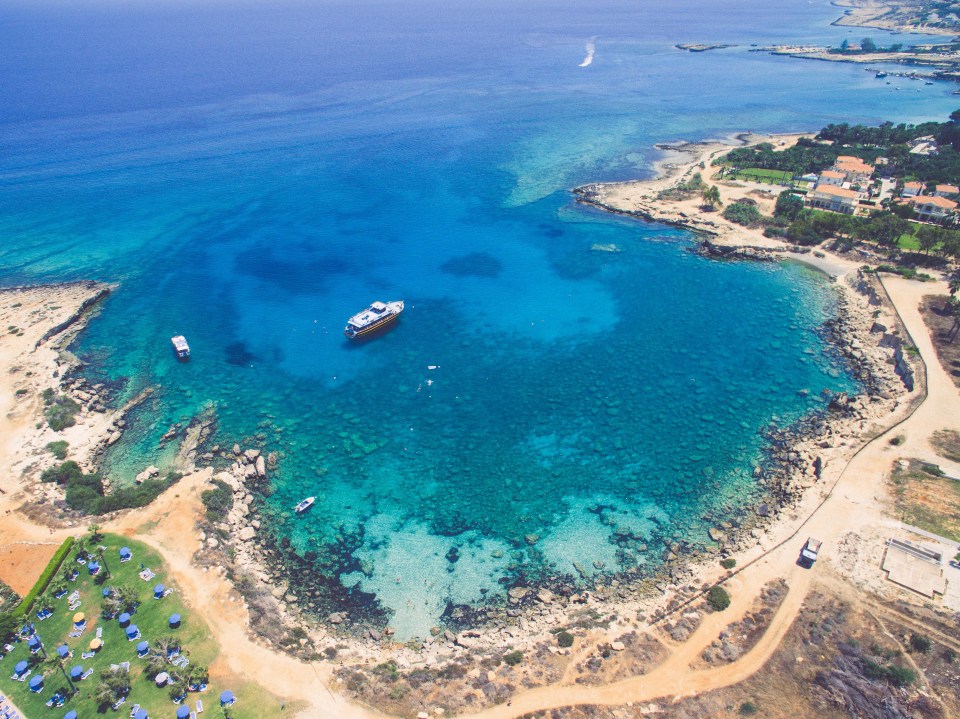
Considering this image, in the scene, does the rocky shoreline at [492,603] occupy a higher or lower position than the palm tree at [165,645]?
lower

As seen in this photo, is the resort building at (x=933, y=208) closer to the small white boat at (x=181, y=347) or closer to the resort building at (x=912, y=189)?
Result: the resort building at (x=912, y=189)

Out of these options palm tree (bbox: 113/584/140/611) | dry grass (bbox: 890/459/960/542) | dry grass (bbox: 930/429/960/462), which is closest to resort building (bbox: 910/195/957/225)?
dry grass (bbox: 930/429/960/462)

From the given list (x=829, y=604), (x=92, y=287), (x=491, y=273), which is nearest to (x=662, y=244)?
(x=491, y=273)

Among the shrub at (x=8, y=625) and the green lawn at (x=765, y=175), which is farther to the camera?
the green lawn at (x=765, y=175)

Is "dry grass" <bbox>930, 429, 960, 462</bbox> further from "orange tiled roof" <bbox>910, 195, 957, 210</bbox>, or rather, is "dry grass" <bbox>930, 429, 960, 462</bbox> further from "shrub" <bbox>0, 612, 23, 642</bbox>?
"shrub" <bbox>0, 612, 23, 642</bbox>

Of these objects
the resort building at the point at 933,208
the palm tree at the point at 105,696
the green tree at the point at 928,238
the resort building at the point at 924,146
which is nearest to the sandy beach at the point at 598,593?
the palm tree at the point at 105,696

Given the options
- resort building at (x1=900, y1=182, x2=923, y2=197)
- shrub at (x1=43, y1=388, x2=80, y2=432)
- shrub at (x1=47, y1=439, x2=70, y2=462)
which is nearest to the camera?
shrub at (x1=47, y1=439, x2=70, y2=462)

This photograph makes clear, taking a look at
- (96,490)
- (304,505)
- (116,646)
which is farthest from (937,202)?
(96,490)
